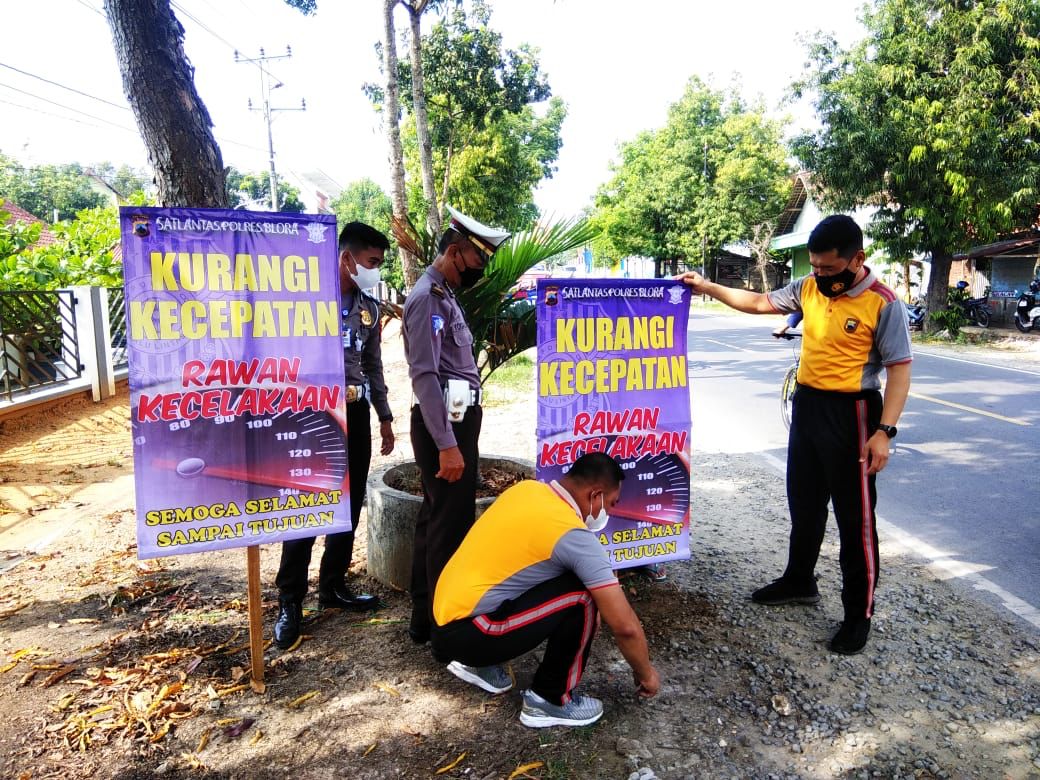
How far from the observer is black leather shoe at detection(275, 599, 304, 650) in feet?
10.0

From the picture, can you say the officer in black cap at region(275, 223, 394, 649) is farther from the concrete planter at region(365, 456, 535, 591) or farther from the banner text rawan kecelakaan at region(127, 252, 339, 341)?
the banner text rawan kecelakaan at region(127, 252, 339, 341)

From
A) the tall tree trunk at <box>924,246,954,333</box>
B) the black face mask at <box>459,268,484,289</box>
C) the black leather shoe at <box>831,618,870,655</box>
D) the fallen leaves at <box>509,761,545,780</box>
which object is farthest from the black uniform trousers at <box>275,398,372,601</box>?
the tall tree trunk at <box>924,246,954,333</box>

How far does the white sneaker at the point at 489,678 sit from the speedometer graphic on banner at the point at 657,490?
2.77ft

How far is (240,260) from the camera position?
2564 mm

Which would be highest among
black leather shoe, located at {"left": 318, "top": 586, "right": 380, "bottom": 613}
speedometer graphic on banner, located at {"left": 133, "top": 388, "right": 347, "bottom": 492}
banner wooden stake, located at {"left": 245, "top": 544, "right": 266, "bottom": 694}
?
speedometer graphic on banner, located at {"left": 133, "top": 388, "right": 347, "bottom": 492}

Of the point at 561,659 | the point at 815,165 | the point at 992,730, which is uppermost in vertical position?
the point at 815,165

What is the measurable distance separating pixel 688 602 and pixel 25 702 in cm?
282

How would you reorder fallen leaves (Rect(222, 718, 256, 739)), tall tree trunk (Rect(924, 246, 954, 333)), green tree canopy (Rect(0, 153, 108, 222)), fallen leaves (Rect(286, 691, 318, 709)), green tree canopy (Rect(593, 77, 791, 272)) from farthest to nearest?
green tree canopy (Rect(0, 153, 108, 222))
green tree canopy (Rect(593, 77, 791, 272))
tall tree trunk (Rect(924, 246, 954, 333))
fallen leaves (Rect(286, 691, 318, 709))
fallen leaves (Rect(222, 718, 256, 739))

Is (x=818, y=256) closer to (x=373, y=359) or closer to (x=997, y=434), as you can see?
(x=373, y=359)

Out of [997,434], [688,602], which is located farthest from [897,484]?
[688,602]

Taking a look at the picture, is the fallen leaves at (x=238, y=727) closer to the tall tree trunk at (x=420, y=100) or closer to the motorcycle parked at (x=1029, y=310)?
the tall tree trunk at (x=420, y=100)

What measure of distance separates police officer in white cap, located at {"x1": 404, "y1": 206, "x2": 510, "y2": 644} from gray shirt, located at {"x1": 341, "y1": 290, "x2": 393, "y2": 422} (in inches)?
18.2

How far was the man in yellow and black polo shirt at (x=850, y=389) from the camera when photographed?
292 centimetres

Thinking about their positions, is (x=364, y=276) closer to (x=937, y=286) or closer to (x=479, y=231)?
(x=479, y=231)
